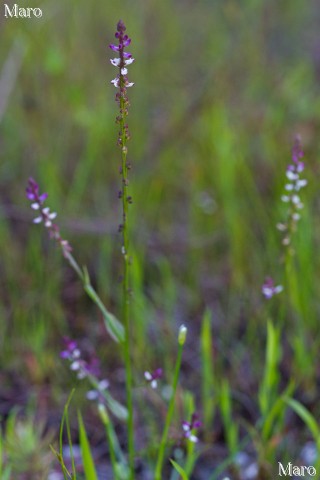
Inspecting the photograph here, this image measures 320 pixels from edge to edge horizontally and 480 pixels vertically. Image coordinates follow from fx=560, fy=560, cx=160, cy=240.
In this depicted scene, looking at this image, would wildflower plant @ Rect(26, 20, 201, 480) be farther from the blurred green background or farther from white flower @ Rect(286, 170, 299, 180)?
the blurred green background

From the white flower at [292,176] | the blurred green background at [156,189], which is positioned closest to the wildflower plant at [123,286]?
the white flower at [292,176]

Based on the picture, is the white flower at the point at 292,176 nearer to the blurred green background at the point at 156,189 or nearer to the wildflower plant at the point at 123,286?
the wildflower plant at the point at 123,286

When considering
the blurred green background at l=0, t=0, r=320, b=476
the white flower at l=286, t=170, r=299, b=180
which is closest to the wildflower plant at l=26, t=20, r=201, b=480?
the white flower at l=286, t=170, r=299, b=180

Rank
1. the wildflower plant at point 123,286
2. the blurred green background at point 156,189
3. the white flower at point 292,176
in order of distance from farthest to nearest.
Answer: the blurred green background at point 156,189
the white flower at point 292,176
the wildflower plant at point 123,286

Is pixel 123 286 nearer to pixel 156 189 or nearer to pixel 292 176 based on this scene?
pixel 292 176

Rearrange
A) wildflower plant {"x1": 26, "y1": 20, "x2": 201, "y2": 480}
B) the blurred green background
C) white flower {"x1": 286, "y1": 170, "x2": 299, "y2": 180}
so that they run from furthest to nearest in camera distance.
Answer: the blurred green background → white flower {"x1": 286, "y1": 170, "x2": 299, "y2": 180} → wildflower plant {"x1": 26, "y1": 20, "x2": 201, "y2": 480}

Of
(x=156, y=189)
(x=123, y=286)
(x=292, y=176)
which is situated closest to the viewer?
(x=123, y=286)

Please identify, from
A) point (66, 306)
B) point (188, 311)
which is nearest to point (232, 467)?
point (188, 311)

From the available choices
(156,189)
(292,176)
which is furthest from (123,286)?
(156,189)
